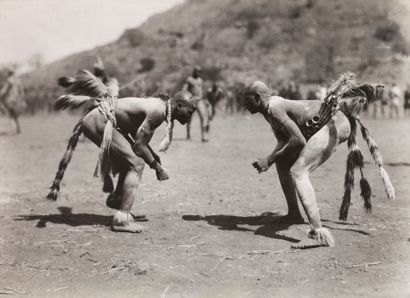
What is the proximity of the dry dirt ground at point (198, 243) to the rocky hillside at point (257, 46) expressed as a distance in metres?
29.5

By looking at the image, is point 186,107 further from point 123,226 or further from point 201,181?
point 201,181

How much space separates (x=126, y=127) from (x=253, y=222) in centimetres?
186

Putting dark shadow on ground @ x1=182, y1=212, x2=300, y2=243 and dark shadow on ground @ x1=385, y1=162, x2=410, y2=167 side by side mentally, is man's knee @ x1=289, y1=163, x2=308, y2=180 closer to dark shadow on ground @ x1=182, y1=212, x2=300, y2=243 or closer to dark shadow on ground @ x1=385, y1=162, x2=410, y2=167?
dark shadow on ground @ x1=182, y1=212, x2=300, y2=243

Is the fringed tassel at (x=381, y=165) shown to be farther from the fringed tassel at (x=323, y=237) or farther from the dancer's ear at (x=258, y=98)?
the dancer's ear at (x=258, y=98)

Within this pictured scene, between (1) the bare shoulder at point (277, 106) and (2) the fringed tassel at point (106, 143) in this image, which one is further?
(2) the fringed tassel at point (106, 143)

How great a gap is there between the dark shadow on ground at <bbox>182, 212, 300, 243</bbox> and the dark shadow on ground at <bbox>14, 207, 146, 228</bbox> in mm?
820

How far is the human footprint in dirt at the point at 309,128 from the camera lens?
198 inches

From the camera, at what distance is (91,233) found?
18.5 ft

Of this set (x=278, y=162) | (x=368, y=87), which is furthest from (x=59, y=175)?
(x=368, y=87)

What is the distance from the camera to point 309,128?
5.27 metres

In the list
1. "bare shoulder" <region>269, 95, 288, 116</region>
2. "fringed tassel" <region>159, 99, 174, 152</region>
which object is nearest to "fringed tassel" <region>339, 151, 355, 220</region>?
"bare shoulder" <region>269, 95, 288, 116</region>

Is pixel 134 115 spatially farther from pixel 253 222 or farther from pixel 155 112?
pixel 253 222

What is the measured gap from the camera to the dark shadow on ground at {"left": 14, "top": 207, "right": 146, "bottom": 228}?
240 inches

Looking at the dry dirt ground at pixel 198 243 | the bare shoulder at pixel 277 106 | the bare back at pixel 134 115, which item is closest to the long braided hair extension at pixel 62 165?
the bare back at pixel 134 115
